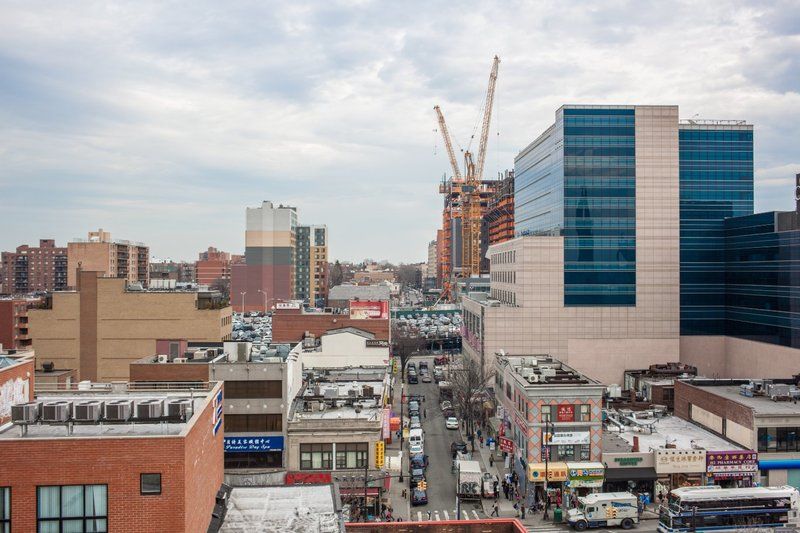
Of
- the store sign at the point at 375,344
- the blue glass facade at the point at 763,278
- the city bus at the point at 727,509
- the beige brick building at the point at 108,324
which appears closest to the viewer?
the city bus at the point at 727,509

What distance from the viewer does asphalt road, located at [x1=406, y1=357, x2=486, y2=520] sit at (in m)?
49.7

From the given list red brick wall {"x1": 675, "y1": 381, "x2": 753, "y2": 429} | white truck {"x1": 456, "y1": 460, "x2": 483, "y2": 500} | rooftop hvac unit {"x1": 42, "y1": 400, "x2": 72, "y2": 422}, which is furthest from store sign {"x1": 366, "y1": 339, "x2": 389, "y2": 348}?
rooftop hvac unit {"x1": 42, "y1": 400, "x2": 72, "y2": 422}

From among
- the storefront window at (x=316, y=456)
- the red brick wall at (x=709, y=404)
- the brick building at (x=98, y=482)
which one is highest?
the brick building at (x=98, y=482)

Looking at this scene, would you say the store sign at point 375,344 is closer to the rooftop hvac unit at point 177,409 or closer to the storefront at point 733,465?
the storefront at point 733,465

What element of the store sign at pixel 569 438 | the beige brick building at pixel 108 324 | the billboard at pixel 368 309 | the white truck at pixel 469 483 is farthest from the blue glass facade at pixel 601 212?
the beige brick building at pixel 108 324

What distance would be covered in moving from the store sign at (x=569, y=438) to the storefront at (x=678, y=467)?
553 centimetres

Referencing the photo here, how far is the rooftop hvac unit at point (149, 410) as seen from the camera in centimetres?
2009

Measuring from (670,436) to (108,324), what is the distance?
214 feet

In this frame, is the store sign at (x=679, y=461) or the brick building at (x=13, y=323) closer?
the store sign at (x=679, y=461)

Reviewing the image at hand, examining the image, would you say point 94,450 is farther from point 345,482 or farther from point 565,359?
point 565,359

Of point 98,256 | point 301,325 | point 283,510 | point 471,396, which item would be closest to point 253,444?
point 283,510

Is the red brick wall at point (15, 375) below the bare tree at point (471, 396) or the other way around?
the other way around

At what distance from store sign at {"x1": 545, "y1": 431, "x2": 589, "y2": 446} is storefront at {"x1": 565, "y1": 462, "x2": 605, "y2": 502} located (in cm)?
245

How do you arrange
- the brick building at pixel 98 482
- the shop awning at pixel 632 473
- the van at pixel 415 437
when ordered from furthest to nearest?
the van at pixel 415 437, the shop awning at pixel 632 473, the brick building at pixel 98 482
